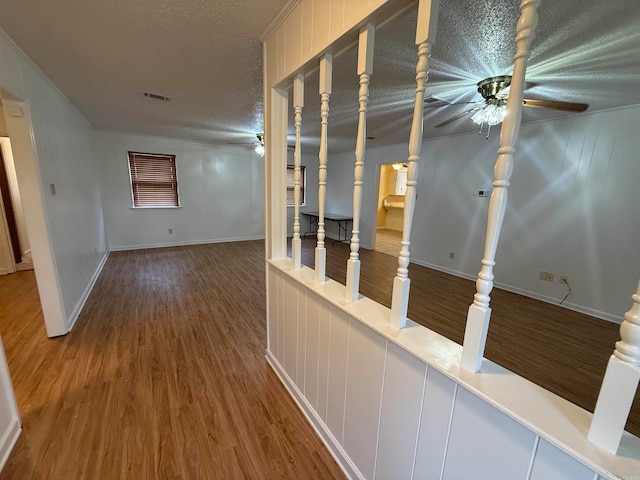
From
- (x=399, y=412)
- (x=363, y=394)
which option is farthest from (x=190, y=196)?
(x=399, y=412)

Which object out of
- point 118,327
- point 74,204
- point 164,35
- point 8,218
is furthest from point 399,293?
point 8,218

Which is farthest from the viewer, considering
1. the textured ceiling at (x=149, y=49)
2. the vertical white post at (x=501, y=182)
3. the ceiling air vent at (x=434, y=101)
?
the ceiling air vent at (x=434, y=101)

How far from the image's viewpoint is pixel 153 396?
1692 millimetres

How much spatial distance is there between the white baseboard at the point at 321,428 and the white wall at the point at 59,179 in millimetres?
2120

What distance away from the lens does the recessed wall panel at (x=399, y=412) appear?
92 cm

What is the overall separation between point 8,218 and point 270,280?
458cm

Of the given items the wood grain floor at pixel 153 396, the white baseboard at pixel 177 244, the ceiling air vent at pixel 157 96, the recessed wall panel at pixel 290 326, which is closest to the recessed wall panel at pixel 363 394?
the wood grain floor at pixel 153 396

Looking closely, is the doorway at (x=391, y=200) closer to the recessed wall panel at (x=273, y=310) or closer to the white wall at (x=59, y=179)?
the recessed wall panel at (x=273, y=310)

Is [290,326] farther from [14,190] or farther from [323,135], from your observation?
[14,190]

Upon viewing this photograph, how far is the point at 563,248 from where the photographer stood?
3.13 metres

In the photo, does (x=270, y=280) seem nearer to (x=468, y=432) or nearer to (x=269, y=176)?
(x=269, y=176)

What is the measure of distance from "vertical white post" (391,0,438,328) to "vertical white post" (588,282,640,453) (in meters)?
0.54

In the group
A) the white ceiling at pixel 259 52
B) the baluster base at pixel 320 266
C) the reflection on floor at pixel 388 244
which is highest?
the white ceiling at pixel 259 52

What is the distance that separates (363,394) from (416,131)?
1106 mm
